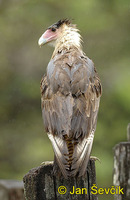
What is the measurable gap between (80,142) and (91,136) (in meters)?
0.20

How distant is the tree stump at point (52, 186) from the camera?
415 centimetres

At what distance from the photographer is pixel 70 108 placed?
16.3 ft

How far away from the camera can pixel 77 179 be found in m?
4.29

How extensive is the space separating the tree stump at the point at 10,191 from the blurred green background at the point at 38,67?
26.3 feet

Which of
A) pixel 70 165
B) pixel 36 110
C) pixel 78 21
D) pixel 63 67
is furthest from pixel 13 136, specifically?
pixel 70 165

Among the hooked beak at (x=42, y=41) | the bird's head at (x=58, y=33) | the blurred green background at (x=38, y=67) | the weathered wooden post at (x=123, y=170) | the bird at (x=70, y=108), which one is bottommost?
the weathered wooden post at (x=123, y=170)

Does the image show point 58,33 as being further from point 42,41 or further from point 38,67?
point 38,67

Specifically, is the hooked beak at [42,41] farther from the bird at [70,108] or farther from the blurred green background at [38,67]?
the blurred green background at [38,67]

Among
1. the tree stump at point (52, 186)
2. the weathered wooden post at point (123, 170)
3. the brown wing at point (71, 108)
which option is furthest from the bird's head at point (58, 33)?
the tree stump at point (52, 186)

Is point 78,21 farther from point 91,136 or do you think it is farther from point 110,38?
point 91,136

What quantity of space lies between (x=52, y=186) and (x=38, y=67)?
1043cm

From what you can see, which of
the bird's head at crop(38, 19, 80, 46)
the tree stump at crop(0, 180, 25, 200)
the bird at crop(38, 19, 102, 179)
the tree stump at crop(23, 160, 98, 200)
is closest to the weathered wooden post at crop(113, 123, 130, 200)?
the bird at crop(38, 19, 102, 179)

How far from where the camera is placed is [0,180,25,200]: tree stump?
471 centimetres

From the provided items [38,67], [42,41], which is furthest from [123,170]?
[38,67]
